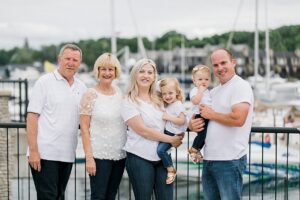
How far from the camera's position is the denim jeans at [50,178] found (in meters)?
4.50

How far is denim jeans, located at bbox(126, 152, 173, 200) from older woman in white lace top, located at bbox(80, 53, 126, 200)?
0.17 m

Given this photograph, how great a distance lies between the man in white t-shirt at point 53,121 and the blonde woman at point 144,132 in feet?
1.71

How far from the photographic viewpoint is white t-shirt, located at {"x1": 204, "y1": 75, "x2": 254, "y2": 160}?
4129 millimetres

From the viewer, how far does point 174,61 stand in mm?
114562

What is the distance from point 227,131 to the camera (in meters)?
4.17

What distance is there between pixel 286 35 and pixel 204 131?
207 ft

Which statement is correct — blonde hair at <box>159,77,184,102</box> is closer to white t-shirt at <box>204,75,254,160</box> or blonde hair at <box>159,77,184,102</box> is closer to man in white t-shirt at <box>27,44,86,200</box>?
white t-shirt at <box>204,75,254,160</box>

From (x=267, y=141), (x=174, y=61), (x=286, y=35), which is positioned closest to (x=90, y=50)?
(x=174, y=61)

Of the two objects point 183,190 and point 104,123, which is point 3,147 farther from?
point 183,190

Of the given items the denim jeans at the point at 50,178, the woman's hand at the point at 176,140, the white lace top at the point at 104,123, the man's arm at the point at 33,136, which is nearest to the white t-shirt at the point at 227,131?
the woman's hand at the point at 176,140

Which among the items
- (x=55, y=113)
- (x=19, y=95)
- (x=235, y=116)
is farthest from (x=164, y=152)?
(x=19, y=95)

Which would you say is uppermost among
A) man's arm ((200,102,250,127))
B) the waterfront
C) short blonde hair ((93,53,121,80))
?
short blonde hair ((93,53,121,80))

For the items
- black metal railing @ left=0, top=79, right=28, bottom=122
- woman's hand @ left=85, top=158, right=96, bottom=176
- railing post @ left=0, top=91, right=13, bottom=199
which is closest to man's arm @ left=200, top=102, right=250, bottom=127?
woman's hand @ left=85, top=158, right=96, bottom=176

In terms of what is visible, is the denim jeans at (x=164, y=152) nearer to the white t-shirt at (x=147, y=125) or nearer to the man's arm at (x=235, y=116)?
the white t-shirt at (x=147, y=125)
